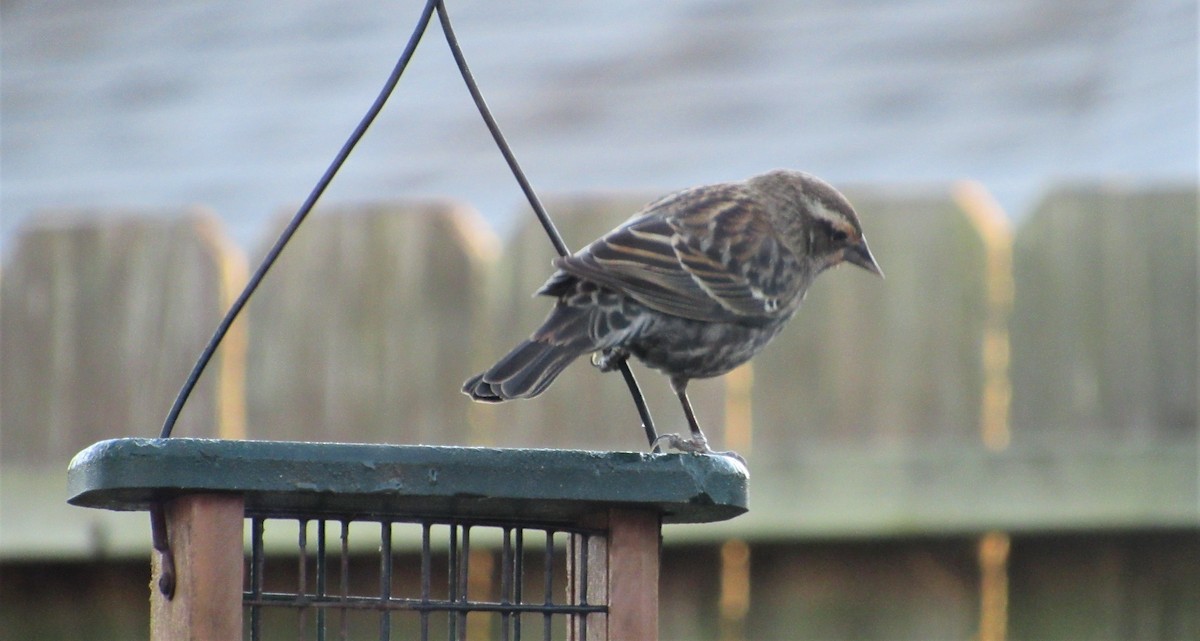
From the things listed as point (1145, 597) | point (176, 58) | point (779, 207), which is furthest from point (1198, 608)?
point (176, 58)

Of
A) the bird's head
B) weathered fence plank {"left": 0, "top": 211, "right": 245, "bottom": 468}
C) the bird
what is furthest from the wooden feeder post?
weathered fence plank {"left": 0, "top": 211, "right": 245, "bottom": 468}

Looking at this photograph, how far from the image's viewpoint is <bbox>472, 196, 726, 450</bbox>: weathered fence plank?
479 cm

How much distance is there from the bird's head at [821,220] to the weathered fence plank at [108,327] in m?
1.61

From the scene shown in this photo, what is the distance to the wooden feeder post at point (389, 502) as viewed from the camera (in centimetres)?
238

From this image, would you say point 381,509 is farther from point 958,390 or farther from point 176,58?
point 176,58

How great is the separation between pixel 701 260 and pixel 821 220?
0.54 metres

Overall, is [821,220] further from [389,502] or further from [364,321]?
[389,502]

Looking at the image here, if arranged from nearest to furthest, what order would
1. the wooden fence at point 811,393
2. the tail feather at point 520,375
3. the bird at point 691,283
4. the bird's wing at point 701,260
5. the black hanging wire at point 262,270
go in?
the black hanging wire at point 262,270
the tail feather at point 520,375
the bird at point 691,283
the bird's wing at point 701,260
the wooden fence at point 811,393

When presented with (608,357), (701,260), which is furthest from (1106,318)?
(608,357)

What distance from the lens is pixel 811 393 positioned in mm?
4777

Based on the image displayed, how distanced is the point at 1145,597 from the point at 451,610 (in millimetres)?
2519

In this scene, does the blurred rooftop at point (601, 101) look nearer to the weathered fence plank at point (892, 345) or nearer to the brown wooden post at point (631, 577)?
the weathered fence plank at point (892, 345)

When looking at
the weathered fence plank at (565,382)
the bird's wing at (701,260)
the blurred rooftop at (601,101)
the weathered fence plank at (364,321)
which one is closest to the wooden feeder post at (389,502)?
the bird's wing at (701,260)

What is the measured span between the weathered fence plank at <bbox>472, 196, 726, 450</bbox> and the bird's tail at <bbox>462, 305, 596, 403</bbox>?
1.44m
